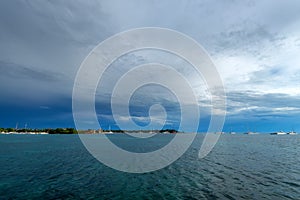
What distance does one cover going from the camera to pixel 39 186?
77.9ft

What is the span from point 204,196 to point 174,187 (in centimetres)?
461

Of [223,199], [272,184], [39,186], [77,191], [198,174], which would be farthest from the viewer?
[198,174]

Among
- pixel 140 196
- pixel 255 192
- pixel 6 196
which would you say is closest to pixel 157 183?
pixel 140 196

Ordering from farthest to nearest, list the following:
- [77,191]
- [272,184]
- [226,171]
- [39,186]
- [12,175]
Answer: [226,171]
[12,175]
[272,184]
[39,186]
[77,191]

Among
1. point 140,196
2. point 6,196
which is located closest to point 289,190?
point 140,196

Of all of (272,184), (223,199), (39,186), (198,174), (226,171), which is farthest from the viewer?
(226,171)

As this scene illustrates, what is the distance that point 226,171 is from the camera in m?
34.4

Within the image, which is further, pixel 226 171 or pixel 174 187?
pixel 226 171

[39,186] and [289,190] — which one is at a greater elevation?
[39,186]

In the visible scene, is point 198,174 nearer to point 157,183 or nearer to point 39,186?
point 157,183

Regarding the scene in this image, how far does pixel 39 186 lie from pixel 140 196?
13223 millimetres

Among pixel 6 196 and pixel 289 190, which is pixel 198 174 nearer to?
pixel 289 190

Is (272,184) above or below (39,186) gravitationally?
below

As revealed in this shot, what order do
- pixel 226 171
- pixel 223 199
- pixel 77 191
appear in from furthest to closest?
pixel 226 171
pixel 77 191
pixel 223 199
